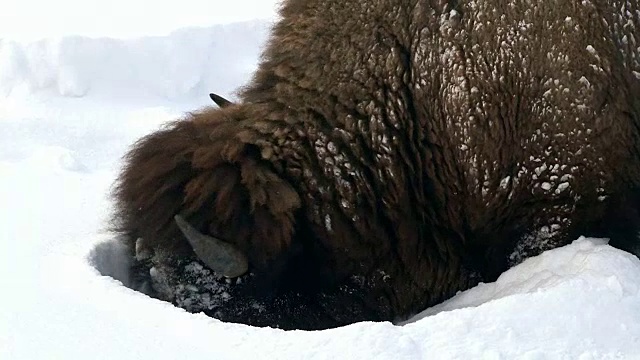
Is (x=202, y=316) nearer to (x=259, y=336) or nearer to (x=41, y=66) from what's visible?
(x=259, y=336)

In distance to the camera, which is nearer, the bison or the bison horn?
the bison horn

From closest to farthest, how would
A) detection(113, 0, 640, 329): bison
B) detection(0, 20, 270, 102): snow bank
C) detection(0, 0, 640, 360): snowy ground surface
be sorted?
detection(0, 0, 640, 360): snowy ground surface, detection(113, 0, 640, 329): bison, detection(0, 20, 270, 102): snow bank

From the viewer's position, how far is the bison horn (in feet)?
11.3

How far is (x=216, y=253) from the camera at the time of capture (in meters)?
3.45

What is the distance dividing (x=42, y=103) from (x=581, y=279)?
16.3 feet

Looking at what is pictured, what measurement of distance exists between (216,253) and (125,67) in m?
4.46

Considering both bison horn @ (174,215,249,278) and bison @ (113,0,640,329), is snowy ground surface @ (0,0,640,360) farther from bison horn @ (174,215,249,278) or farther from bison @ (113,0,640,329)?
bison horn @ (174,215,249,278)

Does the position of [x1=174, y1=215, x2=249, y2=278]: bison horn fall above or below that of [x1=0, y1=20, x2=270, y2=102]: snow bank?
above

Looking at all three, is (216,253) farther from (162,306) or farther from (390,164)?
(390,164)

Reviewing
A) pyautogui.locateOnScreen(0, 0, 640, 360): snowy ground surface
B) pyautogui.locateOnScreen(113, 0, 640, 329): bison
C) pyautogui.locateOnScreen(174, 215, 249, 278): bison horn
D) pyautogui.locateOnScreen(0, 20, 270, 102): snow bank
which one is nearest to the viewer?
pyautogui.locateOnScreen(0, 0, 640, 360): snowy ground surface

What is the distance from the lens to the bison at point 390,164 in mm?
3557

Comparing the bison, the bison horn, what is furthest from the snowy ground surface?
the bison horn

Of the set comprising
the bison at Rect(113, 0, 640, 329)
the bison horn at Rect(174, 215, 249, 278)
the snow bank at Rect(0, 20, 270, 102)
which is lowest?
the snow bank at Rect(0, 20, 270, 102)

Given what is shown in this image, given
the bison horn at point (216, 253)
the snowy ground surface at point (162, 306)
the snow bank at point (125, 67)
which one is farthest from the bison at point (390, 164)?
the snow bank at point (125, 67)
